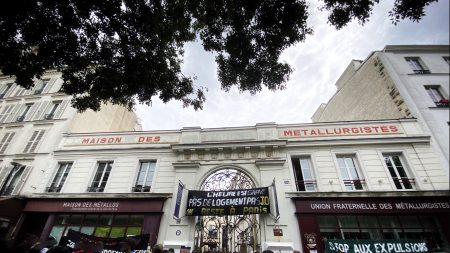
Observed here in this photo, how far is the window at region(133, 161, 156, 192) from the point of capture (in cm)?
1310

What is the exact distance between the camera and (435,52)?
2016mm

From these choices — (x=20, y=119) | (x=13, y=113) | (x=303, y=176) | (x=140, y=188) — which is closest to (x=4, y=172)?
(x=20, y=119)

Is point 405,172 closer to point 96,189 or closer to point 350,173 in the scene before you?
point 350,173

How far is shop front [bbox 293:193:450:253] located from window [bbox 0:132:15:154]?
1802 centimetres

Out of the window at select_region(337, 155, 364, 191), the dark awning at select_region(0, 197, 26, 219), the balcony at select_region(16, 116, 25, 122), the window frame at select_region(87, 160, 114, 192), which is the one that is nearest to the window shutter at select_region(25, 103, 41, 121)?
the balcony at select_region(16, 116, 25, 122)

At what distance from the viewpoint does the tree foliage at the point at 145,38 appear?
7.09 meters

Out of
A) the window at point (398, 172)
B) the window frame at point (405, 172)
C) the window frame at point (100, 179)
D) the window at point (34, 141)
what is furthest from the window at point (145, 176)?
the window at point (398, 172)

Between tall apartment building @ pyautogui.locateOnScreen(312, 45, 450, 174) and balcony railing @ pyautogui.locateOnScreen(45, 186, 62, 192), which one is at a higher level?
tall apartment building @ pyautogui.locateOnScreen(312, 45, 450, 174)

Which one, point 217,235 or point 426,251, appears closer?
point 426,251

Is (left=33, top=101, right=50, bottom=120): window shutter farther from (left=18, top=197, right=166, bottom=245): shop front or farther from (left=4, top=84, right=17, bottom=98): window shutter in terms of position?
(left=18, top=197, right=166, bottom=245): shop front

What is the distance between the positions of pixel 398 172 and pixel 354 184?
7.32 feet

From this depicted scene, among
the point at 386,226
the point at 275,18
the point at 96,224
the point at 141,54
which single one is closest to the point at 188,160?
the point at 96,224

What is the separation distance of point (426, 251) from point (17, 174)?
20.3m

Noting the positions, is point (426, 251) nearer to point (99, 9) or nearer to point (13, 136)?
point (99, 9)
